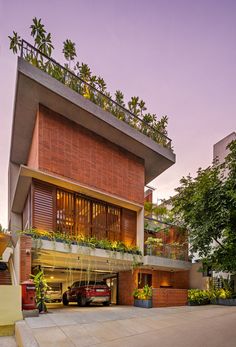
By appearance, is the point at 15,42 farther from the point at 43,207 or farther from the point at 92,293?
the point at 92,293

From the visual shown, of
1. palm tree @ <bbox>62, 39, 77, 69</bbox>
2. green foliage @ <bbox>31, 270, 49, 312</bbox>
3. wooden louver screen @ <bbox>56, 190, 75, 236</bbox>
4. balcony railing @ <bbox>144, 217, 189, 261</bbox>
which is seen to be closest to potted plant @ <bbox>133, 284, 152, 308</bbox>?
balcony railing @ <bbox>144, 217, 189, 261</bbox>

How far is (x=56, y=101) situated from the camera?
1275 cm

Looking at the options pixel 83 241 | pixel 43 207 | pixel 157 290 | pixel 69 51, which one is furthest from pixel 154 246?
pixel 69 51

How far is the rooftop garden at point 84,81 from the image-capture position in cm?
1281

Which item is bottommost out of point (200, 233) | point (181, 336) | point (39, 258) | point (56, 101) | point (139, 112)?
point (181, 336)

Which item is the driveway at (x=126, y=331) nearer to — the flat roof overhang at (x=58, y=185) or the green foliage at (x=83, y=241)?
the green foliage at (x=83, y=241)

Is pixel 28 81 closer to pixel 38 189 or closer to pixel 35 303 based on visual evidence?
pixel 38 189

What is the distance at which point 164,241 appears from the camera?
719 inches

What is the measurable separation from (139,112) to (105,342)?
13.2 meters

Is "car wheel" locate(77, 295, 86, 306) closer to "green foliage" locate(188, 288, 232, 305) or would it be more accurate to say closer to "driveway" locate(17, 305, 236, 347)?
"driveway" locate(17, 305, 236, 347)

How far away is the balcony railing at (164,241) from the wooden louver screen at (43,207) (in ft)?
18.6

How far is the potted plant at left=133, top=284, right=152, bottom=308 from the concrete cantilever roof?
7231 millimetres

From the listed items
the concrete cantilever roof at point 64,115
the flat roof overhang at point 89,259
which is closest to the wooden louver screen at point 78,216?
the flat roof overhang at point 89,259

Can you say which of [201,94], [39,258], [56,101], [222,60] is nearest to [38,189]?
[39,258]
